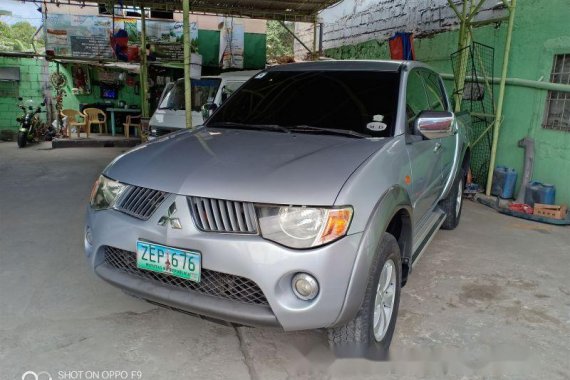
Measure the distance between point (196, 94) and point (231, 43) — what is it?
617 centimetres

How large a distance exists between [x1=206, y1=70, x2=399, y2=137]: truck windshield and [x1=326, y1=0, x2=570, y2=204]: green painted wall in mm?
4051

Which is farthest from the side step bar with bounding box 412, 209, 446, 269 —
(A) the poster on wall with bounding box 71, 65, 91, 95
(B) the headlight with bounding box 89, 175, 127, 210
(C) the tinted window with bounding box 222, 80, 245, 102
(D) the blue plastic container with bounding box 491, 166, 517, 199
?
(A) the poster on wall with bounding box 71, 65, 91, 95

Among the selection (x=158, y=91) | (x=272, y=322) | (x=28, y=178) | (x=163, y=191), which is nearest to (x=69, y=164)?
(x=28, y=178)

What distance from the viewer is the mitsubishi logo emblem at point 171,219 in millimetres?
2186

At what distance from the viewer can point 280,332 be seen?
109 inches

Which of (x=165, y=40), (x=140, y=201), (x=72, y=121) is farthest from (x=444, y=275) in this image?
(x=165, y=40)

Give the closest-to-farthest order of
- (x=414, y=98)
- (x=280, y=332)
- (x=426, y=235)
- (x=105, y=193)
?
(x=105, y=193) → (x=280, y=332) → (x=414, y=98) → (x=426, y=235)

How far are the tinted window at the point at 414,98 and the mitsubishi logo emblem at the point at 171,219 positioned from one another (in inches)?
66.6

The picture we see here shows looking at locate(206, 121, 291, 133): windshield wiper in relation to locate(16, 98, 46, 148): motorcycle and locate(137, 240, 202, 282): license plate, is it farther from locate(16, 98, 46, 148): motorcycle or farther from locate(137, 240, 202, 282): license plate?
locate(16, 98, 46, 148): motorcycle

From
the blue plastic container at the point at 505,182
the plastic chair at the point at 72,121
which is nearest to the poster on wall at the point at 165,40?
the plastic chair at the point at 72,121

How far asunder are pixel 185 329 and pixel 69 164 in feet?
23.5

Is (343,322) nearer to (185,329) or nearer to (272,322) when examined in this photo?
(272,322)

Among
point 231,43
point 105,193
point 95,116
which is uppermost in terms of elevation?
point 231,43

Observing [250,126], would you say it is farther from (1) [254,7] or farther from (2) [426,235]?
(1) [254,7]
